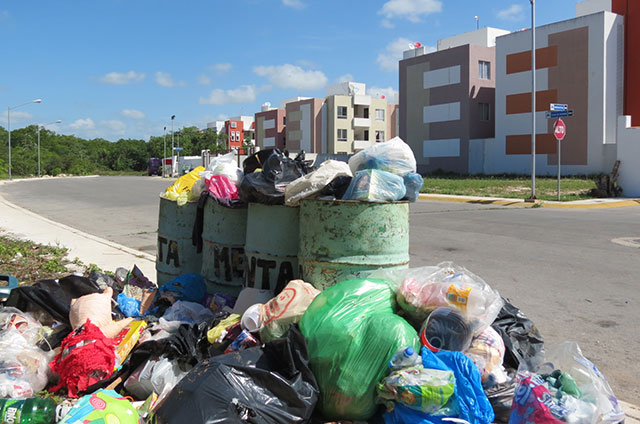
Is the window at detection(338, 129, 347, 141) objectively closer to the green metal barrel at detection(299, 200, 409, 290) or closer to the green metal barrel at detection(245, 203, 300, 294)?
the green metal barrel at detection(245, 203, 300, 294)

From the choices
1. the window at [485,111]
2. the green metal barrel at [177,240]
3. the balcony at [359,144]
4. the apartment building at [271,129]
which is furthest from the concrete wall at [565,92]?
the apartment building at [271,129]

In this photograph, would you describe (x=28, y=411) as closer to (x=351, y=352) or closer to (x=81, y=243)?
(x=351, y=352)

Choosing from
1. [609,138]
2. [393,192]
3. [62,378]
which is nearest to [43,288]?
[62,378]

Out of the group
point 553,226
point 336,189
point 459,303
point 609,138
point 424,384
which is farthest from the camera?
point 609,138

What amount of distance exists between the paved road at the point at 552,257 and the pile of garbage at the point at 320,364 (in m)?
0.99

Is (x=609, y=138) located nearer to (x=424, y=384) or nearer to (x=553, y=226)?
(x=553, y=226)

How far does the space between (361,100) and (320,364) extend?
67362mm

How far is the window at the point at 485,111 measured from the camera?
132 feet

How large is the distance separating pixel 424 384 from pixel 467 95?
3928 centimetres

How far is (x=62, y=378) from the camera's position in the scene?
3.48m

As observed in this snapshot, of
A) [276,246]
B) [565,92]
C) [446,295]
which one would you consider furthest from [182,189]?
[565,92]

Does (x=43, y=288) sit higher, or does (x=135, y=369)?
(x=43, y=288)

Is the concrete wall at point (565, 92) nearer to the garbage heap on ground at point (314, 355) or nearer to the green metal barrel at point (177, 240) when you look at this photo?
the green metal barrel at point (177, 240)

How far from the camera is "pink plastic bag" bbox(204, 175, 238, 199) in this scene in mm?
4727
